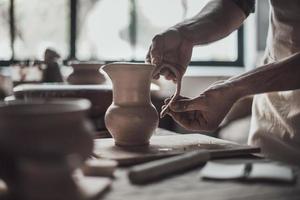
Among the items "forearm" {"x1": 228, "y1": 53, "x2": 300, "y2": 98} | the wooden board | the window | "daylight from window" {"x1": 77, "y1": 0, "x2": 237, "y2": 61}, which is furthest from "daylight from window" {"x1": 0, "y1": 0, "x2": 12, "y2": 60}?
"forearm" {"x1": 228, "y1": 53, "x2": 300, "y2": 98}

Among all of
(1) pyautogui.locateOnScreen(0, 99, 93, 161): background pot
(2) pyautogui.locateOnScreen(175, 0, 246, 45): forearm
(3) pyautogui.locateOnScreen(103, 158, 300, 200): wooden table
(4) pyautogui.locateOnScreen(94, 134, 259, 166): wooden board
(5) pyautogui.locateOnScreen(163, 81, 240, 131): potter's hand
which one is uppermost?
(2) pyautogui.locateOnScreen(175, 0, 246, 45): forearm

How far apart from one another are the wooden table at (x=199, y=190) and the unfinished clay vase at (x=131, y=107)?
0.38 metres

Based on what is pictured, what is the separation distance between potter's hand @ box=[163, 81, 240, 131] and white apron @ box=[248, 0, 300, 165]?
0.35 metres

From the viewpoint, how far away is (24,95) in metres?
1.80

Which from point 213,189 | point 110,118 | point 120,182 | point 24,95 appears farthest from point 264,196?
point 24,95

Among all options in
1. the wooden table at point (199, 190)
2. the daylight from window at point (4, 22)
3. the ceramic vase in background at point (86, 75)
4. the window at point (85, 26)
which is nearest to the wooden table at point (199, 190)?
the wooden table at point (199, 190)

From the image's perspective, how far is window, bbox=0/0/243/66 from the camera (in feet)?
12.6

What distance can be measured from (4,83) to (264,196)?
258 cm

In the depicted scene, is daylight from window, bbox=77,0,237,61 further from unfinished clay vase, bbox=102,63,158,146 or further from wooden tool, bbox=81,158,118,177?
wooden tool, bbox=81,158,118,177

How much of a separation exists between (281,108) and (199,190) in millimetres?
940

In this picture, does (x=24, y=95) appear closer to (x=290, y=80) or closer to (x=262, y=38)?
(x=290, y=80)

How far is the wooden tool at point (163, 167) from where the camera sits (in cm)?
90

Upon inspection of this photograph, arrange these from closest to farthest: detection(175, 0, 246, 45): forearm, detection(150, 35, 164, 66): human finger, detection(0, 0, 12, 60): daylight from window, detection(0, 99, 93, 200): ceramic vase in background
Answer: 1. detection(0, 99, 93, 200): ceramic vase in background
2. detection(150, 35, 164, 66): human finger
3. detection(175, 0, 246, 45): forearm
4. detection(0, 0, 12, 60): daylight from window

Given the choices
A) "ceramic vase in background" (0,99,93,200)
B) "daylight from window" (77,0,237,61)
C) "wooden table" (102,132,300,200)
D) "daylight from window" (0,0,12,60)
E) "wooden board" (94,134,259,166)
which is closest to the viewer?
"ceramic vase in background" (0,99,93,200)
